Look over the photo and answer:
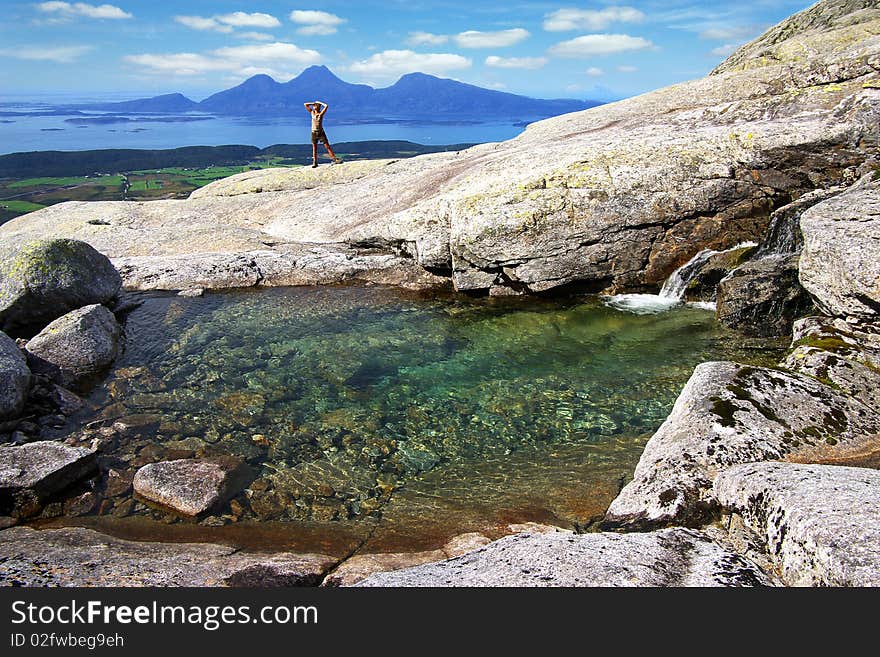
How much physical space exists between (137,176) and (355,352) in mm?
152227

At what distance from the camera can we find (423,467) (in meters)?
15.7

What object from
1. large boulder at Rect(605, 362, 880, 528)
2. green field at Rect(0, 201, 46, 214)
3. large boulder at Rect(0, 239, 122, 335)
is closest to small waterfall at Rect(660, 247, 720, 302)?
large boulder at Rect(605, 362, 880, 528)

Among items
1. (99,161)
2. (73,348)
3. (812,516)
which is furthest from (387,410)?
(99,161)

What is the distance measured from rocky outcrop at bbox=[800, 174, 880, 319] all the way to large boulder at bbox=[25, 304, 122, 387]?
88.3ft

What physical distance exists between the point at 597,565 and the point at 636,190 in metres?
23.7

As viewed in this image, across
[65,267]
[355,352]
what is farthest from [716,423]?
[65,267]

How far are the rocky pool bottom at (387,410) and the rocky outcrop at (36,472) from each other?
52cm

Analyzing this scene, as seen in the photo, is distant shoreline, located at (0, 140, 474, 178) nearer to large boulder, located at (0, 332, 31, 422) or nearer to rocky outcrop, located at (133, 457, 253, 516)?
large boulder, located at (0, 332, 31, 422)

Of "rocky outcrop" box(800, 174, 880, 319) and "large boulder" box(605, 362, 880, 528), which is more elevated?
"rocky outcrop" box(800, 174, 880, 319)

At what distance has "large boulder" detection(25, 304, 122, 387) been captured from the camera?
21.5 meters

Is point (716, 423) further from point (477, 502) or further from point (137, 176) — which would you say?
point (137, 176)

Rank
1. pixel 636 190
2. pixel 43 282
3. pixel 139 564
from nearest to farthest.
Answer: pixel 139 564
pixel 43 282
pixel 636 190

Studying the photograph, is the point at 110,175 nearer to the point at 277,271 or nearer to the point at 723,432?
the point at 277,271

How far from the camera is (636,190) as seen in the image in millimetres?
27922
